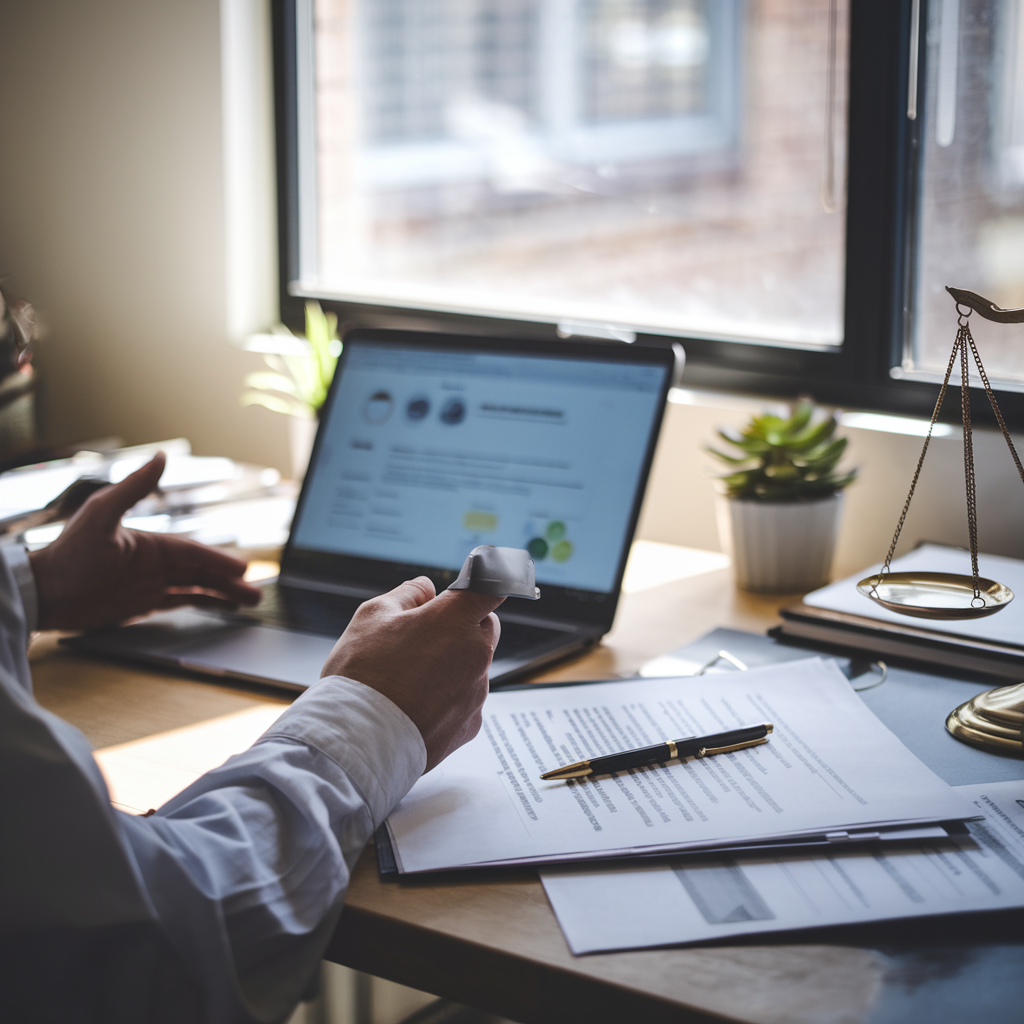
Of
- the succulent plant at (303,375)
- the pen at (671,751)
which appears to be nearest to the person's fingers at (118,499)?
the succulent plant at (303,375)

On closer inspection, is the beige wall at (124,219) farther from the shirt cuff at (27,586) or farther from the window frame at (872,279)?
the shirt cuff at (27,586)

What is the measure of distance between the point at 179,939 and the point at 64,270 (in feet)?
5.77

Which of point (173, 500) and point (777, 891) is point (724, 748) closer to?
point (777, 891)

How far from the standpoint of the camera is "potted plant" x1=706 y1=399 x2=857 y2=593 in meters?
1.24

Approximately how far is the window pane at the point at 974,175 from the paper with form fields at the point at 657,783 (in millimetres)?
667

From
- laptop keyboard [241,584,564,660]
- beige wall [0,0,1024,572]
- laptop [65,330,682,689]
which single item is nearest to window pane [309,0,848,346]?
beige wall [0,0,1024,572]

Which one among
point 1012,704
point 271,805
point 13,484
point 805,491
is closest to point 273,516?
point 13,484

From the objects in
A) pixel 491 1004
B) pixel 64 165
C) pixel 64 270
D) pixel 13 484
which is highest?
pixel 64 165

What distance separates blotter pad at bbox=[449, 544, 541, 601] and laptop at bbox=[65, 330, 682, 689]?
0.21 meters

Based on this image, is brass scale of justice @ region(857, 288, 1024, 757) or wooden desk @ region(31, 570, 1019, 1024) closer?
wooden desk @ region(31, 570, 1019, 1024)

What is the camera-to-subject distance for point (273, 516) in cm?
144

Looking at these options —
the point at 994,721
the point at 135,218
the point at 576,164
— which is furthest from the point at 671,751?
the point at 135,218

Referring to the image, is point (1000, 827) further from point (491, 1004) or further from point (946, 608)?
point (491, 1004)

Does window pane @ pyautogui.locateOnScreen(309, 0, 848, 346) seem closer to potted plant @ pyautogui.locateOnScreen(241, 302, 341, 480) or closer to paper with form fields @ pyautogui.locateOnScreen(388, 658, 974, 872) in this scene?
potted plant @ pyautogui.locateOnScreen(241, 302, 341, 480)
